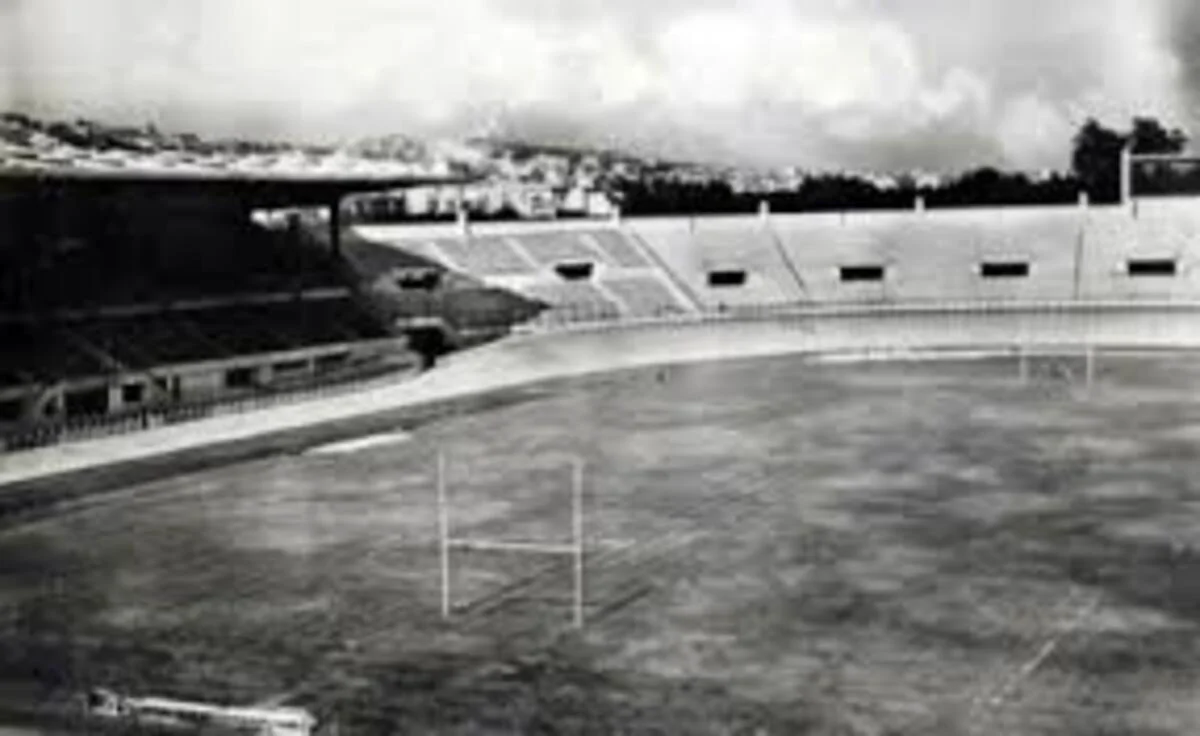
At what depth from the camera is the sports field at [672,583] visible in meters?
24.2

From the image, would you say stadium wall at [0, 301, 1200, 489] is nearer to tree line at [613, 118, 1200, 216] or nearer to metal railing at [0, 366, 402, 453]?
metal railing at [0, 366, 402, 453]

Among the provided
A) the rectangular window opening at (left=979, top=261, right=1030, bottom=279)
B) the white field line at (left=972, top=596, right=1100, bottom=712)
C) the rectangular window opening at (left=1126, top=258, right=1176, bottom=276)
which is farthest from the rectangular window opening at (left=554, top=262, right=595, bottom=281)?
the white field line at (left=972, top=596, right=1100, bottom=712)

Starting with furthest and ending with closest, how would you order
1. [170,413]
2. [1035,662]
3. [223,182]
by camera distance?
[223,182] → [170,413] → [1035,662]

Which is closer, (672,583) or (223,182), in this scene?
(672,583)

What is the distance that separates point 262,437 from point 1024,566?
29.0 meters

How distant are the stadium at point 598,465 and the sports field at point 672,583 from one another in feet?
0.42

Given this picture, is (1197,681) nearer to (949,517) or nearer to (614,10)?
(949,517)

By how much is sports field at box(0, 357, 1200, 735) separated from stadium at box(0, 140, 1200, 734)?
0.42 feet

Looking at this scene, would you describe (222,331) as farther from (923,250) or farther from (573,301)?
(923,250)

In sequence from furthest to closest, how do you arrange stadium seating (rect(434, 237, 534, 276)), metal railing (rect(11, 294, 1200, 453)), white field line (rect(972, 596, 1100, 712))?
1. stadium seating (rect(434, 237, 534, 276))
2. metal railing (rect(11, 294, 1200, 453))
3. white field line (rect(972, 596, 1100, 712))

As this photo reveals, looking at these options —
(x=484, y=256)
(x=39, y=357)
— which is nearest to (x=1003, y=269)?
(x=484, y=256)

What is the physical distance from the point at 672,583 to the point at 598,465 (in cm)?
1609

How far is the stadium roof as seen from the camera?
44312mm

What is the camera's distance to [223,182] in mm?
55062
